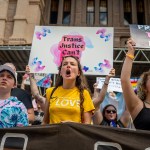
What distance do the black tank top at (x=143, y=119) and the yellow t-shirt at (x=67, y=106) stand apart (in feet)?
1.80

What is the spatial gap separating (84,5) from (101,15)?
1.30 meters

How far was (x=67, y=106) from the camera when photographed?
9.98ft

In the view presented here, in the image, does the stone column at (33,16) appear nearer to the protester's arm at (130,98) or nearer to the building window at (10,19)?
the building window at (10,19)

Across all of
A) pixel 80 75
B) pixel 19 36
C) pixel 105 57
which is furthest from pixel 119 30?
pixel 80 75

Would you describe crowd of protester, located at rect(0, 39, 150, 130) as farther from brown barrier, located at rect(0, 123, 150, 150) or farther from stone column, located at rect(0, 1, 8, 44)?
stone column, located at rect(0, 1, 8, 44)

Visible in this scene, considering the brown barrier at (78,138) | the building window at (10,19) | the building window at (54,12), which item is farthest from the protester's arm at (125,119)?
the building window at (54,12)

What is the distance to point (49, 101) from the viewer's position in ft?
10.7

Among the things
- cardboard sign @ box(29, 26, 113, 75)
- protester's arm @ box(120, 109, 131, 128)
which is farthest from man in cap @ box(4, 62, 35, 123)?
cardboard sign @ box(29, 26, 113, 75)

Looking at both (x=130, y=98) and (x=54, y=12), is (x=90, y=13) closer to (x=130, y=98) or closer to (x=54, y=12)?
(x=54, y=12)

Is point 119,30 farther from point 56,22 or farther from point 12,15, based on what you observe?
point 12,15

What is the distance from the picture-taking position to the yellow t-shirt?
3.03m

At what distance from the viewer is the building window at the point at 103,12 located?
1719cm

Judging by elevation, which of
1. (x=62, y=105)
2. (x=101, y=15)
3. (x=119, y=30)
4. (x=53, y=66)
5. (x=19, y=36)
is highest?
(x=101, y=15)

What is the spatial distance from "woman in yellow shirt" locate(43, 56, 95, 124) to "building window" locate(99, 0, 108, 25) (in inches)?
556
